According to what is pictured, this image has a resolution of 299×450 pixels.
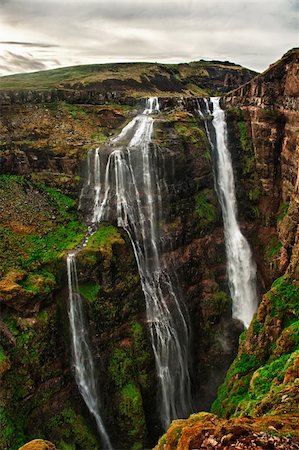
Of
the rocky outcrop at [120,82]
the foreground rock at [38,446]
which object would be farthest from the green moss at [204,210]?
the foreground rock at [38,446]

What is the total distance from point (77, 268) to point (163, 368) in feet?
27.0

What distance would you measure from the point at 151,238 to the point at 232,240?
867cm

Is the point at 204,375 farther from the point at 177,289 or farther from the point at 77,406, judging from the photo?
the point at 77,406

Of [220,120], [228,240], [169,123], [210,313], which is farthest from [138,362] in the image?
[220,120]

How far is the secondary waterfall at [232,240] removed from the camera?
32.0 m

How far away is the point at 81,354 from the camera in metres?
23.7

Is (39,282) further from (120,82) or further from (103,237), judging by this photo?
(120,82)

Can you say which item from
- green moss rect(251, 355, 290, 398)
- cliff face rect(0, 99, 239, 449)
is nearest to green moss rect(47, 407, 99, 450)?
cliff face rect(0, 99, 239, 449)

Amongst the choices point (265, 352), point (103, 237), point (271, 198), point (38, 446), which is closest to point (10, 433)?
point (38, 446)

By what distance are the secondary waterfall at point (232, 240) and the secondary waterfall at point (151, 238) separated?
5910 millimetres

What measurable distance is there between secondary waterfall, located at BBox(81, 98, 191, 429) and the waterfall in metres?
4.05

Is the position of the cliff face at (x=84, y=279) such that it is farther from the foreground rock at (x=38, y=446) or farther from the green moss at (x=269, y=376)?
the green moss at (x=269, y=376)

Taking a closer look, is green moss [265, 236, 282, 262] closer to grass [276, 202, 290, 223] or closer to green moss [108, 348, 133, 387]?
grass [276, 202, 290, 223]

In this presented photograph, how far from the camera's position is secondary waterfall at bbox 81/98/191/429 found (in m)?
26.0
